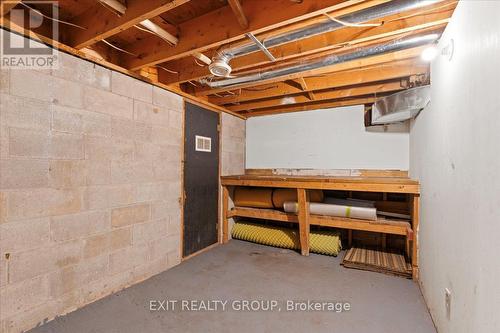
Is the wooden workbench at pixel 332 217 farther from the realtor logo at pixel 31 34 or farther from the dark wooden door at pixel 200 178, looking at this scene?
the realtor logo at pixel 31 34

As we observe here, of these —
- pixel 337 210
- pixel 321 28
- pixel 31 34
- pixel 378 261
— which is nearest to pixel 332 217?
pixel 337 210

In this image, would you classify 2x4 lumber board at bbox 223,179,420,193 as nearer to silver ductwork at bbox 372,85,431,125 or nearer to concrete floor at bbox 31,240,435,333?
silver ductwork at bbox 372,85,431,125

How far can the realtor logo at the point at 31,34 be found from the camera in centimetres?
143

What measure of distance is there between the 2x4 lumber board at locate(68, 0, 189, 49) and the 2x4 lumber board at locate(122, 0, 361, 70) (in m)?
0.37

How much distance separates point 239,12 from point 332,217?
228 centimetres

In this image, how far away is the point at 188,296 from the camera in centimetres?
195

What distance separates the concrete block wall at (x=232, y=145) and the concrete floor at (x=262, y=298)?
1208 mm

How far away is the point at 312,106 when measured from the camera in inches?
135

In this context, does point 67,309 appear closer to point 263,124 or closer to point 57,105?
point 57,105

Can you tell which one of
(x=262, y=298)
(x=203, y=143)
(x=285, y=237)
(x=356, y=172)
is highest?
(x=203, y=143)

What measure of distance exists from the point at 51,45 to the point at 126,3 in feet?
2.14

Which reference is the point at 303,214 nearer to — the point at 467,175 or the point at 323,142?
the point at 323,142

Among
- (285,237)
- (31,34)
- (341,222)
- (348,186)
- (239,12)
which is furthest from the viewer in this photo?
(285,237)

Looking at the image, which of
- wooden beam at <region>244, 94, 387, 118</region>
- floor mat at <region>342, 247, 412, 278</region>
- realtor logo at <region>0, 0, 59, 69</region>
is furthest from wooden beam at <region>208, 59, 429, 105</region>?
floor mat at <region>342, 247, 412, 278</region>
